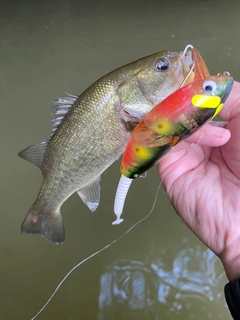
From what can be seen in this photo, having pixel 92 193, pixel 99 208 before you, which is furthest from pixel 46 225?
pixel 99 208

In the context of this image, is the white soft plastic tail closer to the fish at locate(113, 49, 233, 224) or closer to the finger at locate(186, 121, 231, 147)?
the fish at locate(113, 49, 233, 224)

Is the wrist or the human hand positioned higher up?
the human hand

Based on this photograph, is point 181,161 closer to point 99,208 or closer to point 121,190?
point 121,190

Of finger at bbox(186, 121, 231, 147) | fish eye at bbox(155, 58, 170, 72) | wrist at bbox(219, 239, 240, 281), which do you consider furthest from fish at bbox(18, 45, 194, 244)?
wrist at bbox(219, 239, 240, 281)

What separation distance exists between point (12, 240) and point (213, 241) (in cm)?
109

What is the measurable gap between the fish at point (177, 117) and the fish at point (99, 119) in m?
0.14

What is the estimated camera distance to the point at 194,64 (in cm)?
69

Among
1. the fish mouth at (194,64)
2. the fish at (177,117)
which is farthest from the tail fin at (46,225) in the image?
the fish mouth at (194,64)

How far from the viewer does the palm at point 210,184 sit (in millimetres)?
884

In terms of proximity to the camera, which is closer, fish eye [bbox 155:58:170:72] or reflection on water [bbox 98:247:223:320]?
fish eye [bbox 155:58:170:72]

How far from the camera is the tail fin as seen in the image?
1.00 metres

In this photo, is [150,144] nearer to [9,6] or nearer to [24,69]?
[24,69]

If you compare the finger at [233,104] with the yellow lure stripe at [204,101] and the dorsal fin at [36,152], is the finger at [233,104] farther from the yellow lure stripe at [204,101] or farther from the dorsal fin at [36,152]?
the dorsal fin at [36,152]

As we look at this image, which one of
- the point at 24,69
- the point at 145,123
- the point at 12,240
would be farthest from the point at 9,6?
the point at 145,123
